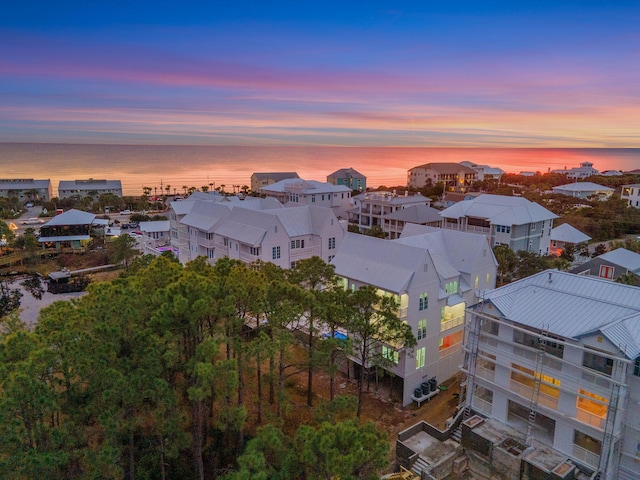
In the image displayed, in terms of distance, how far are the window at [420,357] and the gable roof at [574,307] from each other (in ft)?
18.9

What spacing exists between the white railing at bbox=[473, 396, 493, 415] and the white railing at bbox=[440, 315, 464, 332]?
17.8 ft

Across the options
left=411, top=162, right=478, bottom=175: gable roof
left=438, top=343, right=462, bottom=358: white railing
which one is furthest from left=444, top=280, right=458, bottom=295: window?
left=411, top=162, right=478, bottom=175: gable roof

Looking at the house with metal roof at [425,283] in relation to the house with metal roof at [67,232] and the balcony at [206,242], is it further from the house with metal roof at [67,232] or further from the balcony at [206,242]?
the house with metal roof at [67,232]

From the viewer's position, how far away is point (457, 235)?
106 feet

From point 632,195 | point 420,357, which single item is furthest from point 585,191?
point 420,357

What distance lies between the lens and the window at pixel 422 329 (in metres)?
26.3

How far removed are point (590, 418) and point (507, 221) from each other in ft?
110

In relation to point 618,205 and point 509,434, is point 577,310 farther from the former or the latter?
point 618,205

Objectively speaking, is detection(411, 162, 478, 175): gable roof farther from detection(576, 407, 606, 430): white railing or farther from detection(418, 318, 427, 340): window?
detection(576, 407, 606, 430): white railing

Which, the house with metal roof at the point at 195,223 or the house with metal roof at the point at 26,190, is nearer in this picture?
the house with metal roof at the point at 195,223

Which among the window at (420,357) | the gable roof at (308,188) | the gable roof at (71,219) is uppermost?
the gable roof at (308,188)

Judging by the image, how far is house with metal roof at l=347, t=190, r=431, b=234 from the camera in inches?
2601

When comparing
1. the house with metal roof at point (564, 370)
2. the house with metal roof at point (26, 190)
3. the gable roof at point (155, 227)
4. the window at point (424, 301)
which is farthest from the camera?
the house with metal roof at point (26, 190)

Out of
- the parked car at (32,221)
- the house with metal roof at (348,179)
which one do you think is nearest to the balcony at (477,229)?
the house with metal roof at (348,179)
